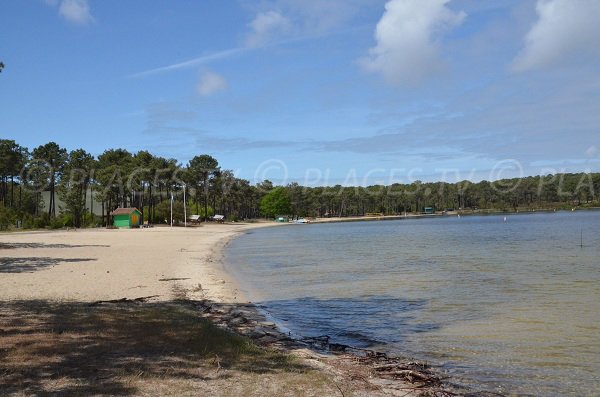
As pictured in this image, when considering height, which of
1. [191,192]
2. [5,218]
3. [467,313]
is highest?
[191,192]

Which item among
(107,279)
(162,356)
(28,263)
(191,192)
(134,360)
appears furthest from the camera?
(191,192)

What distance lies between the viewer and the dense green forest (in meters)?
77.0

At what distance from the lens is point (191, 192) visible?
365 ft

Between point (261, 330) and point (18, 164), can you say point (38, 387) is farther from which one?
point (18, 164)

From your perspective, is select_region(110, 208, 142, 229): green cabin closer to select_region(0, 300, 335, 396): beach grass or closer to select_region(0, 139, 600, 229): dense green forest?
select_region(0, 139, 600, 229): dense green forest

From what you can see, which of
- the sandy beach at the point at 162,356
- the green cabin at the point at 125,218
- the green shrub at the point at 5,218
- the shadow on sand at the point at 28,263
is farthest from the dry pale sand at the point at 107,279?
the green cabin at the point at 125,218

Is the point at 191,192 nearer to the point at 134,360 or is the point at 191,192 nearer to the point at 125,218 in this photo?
the point at 125,218

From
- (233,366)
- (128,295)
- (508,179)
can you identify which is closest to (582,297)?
(233,366)

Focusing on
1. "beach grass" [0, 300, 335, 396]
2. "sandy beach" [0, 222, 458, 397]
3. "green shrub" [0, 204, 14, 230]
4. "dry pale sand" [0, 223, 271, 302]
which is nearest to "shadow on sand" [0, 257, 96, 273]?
"dry pale sand" [0, 223, 271, 302]

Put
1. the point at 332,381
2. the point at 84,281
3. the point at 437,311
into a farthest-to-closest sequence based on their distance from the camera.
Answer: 1. the point at 84,281
2. the point at 437,311
3. the point at 332,381

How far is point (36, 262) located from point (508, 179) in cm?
18719

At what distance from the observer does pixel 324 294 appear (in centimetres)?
1719

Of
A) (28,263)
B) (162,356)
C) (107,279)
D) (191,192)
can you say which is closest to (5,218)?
(28,263)

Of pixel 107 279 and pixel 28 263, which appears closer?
pixel 107 279
